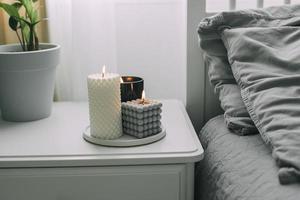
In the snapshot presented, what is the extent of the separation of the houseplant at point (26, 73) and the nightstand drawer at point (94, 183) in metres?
0.25

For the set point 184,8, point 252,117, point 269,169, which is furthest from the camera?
point 184,8

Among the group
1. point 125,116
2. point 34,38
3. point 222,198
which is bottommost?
point 222,198

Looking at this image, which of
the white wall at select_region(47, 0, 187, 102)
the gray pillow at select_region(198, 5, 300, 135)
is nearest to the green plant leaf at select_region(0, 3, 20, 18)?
the white wall at select_region(47, 0, 187, 102)

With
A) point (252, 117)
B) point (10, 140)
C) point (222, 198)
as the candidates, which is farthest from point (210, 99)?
point (10, 140)

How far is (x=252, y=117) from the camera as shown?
93 cm

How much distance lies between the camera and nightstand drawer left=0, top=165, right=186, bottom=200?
0.90m

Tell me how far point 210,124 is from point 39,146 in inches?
17.9

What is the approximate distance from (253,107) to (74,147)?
392 mm

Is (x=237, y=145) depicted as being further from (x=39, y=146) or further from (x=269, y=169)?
(x=39, y=146)

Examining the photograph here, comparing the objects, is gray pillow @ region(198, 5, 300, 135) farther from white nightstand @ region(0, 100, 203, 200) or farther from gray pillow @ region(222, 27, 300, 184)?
white nightstand @ region(0, 100, 203, 200)

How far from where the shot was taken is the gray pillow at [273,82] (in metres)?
0.78

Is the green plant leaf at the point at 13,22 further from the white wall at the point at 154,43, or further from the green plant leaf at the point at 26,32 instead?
the white wall at the point at 154,43

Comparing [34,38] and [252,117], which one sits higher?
[34,38]

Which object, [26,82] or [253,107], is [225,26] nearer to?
[253,107]
